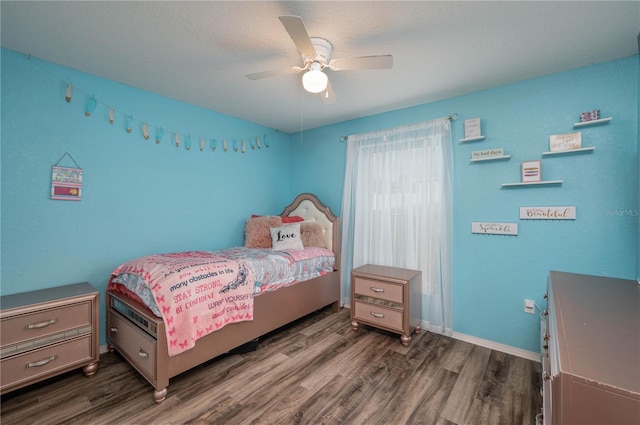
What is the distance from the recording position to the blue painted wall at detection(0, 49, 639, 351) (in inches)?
78.3

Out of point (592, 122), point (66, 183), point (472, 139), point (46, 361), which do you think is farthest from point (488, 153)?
point (46, 361)

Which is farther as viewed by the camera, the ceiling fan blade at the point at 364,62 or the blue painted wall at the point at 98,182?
the blue painted wall at the point at 98,182

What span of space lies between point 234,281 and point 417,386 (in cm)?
157

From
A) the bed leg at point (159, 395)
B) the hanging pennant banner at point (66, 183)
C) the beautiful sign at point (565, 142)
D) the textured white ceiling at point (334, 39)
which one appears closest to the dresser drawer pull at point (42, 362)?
the bed leg at point (159, 395)

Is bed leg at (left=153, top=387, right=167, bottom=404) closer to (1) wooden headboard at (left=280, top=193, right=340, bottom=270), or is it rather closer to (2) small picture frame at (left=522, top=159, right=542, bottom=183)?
(1) wooden headboard at (left=280, top=193, right=340, bottom=270)

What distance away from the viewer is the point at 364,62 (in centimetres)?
170

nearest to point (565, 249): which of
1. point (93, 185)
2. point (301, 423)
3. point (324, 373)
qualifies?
point (324, 373)

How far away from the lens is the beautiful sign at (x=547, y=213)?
214cm

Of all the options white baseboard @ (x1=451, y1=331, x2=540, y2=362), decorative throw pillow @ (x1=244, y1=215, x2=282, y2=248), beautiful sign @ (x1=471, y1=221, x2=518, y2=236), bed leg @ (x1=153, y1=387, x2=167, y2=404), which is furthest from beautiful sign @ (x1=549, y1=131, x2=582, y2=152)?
bed leg @ (x1=153, y1=387, x2=167, y2=404)

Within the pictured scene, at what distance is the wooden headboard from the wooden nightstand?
1.98 feet

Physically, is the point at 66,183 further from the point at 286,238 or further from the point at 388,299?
the point at 388,299

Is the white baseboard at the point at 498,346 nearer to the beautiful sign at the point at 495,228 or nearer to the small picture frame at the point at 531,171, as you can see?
the beautiful sign at the point at 495,228

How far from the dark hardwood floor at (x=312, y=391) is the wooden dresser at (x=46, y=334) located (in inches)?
6.5

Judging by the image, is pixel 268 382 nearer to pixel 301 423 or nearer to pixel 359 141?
pixel 301 423
